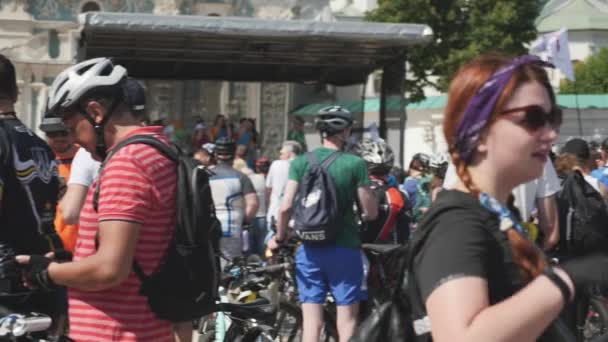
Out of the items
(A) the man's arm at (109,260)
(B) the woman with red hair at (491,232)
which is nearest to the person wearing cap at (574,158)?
(A) the man's arm at (109,260)

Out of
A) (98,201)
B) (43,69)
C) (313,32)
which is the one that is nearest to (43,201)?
(98,201)

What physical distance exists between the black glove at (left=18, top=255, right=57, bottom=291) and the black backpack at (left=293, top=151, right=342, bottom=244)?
393cm

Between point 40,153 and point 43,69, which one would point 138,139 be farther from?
point 43,69

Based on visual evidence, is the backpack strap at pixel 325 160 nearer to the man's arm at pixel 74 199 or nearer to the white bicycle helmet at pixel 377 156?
the white bicycle helmet at pixel 377 156

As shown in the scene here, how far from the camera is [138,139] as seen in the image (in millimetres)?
3949

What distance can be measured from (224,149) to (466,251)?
7799mm

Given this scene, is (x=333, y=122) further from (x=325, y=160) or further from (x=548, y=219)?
(x=548, y=219)

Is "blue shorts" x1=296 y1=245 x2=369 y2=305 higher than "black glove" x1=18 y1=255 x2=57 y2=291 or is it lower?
lower

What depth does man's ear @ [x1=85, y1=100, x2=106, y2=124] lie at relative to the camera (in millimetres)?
4074

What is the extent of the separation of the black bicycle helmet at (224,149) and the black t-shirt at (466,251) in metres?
7.59

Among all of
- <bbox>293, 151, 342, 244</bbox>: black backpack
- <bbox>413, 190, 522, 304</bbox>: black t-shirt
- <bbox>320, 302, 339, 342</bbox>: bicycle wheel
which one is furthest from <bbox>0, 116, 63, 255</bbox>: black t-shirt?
<bbox>320, 302, 339, 342</bbox>: bicycle wheel

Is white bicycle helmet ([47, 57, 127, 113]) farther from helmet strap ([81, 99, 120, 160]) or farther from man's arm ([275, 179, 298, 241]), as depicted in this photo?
man's arm ([275, 179, 298, 241])

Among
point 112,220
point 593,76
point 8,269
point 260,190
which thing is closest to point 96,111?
point 112,220

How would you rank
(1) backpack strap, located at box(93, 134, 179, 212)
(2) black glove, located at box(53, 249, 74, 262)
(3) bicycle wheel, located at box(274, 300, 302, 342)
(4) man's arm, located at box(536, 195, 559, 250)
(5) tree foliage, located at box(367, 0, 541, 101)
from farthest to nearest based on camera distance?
(5) tree foliage, located at box(367, 0, 541, 101) → (3) bicycle wheel, located at box(274, 300, 302, 342) → (4) man's arm, located at box(536, 195, 559, 250) → (2) black glove, located at box(53, 249, 74, 262) → (1) backpack strap, located at box(93, 134, 179, 212)
